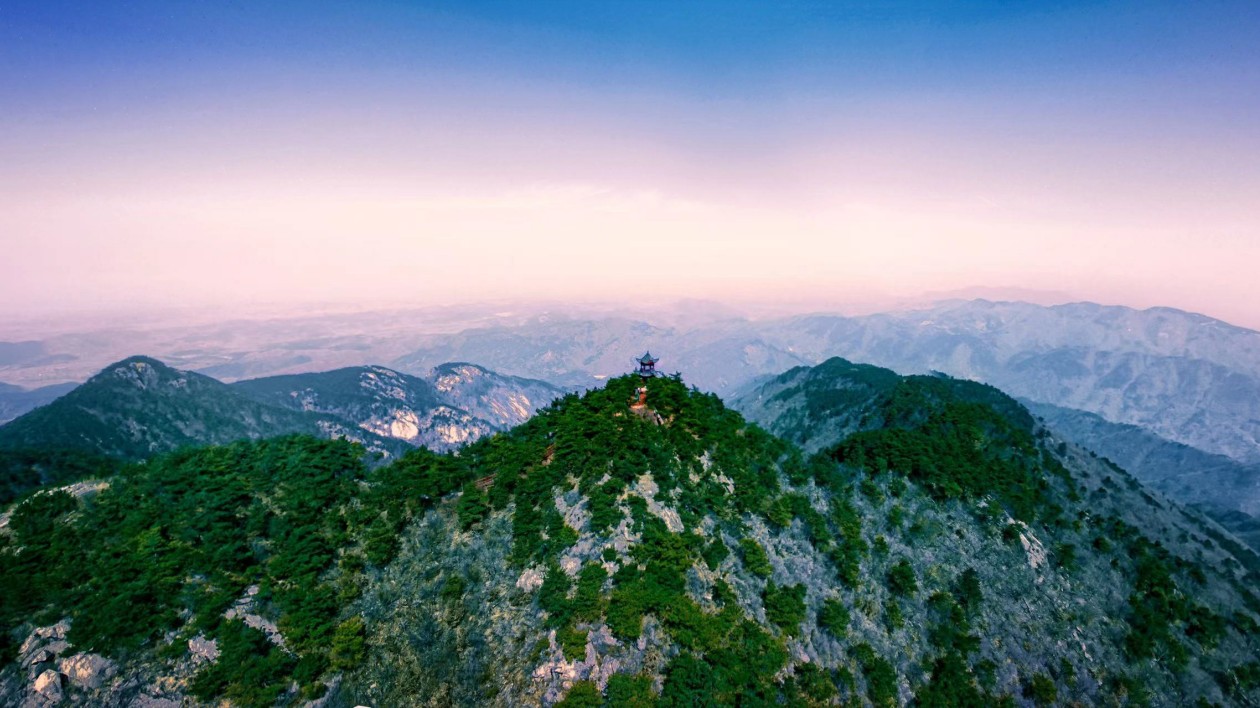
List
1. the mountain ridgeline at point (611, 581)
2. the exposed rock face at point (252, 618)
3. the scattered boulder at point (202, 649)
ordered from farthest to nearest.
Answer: the exposed rock face at point (252, 618), the scattered boulder at point (202, 649), the mountain ridgeline at point (611, 581)

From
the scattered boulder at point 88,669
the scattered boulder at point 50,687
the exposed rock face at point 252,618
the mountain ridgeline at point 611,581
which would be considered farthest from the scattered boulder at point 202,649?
the scattered boulder at point 50,687

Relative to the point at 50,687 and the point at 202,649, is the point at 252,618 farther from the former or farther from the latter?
the point at 50,687

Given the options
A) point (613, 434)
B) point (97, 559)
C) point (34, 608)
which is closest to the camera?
point (34, 608)

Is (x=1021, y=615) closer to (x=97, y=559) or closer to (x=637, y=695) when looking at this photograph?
(x=637, y=695)

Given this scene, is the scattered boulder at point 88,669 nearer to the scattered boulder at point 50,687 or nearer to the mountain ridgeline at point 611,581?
the mountain ridgeline at point 611,581

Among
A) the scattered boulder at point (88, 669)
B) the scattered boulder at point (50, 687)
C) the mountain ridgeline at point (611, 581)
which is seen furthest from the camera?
the mountain ridgeline at point (611, 581)

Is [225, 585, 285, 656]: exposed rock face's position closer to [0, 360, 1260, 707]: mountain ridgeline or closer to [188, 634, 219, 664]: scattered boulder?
[0, 360, 1260, 707]: mountain ridgeline

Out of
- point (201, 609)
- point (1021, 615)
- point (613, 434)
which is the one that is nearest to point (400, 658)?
point (201, 609)

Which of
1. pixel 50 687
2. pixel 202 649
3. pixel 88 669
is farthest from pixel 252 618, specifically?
pixel 50 687
